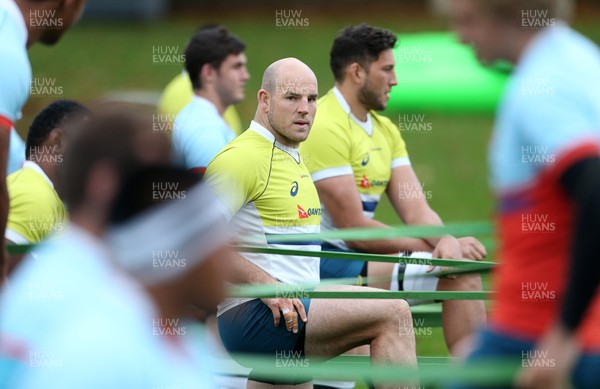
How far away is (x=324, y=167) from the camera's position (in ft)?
20.6

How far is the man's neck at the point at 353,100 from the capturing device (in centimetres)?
650

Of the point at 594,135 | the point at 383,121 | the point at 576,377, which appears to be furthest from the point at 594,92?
the point at 383,121

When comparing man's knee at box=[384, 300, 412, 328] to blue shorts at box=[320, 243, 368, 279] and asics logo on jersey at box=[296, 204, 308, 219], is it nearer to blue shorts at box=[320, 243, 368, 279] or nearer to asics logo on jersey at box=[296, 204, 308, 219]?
A: asics logo on jersey at box=[296, 204, 308, 219]

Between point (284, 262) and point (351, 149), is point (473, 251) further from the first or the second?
point (284, 262)

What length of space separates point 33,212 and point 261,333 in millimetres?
1285

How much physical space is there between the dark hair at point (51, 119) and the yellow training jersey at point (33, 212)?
37 centimetres

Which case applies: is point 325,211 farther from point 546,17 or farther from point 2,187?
point 546,17

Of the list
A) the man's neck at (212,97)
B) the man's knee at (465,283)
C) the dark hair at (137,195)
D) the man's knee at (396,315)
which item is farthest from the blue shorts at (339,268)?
the dark hair at (137,195)

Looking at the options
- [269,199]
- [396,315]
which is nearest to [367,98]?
[269,199]

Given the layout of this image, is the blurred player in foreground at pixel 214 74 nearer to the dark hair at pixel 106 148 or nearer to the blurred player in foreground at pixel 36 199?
the blurred player in foreground at pixel 36 199

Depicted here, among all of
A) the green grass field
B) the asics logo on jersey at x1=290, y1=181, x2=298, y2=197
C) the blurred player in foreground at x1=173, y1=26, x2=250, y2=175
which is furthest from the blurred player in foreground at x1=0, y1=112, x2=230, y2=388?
the green grass field

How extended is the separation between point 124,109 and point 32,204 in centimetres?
322

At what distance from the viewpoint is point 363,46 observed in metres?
6.50

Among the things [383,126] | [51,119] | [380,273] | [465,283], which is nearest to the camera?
[51,119]
